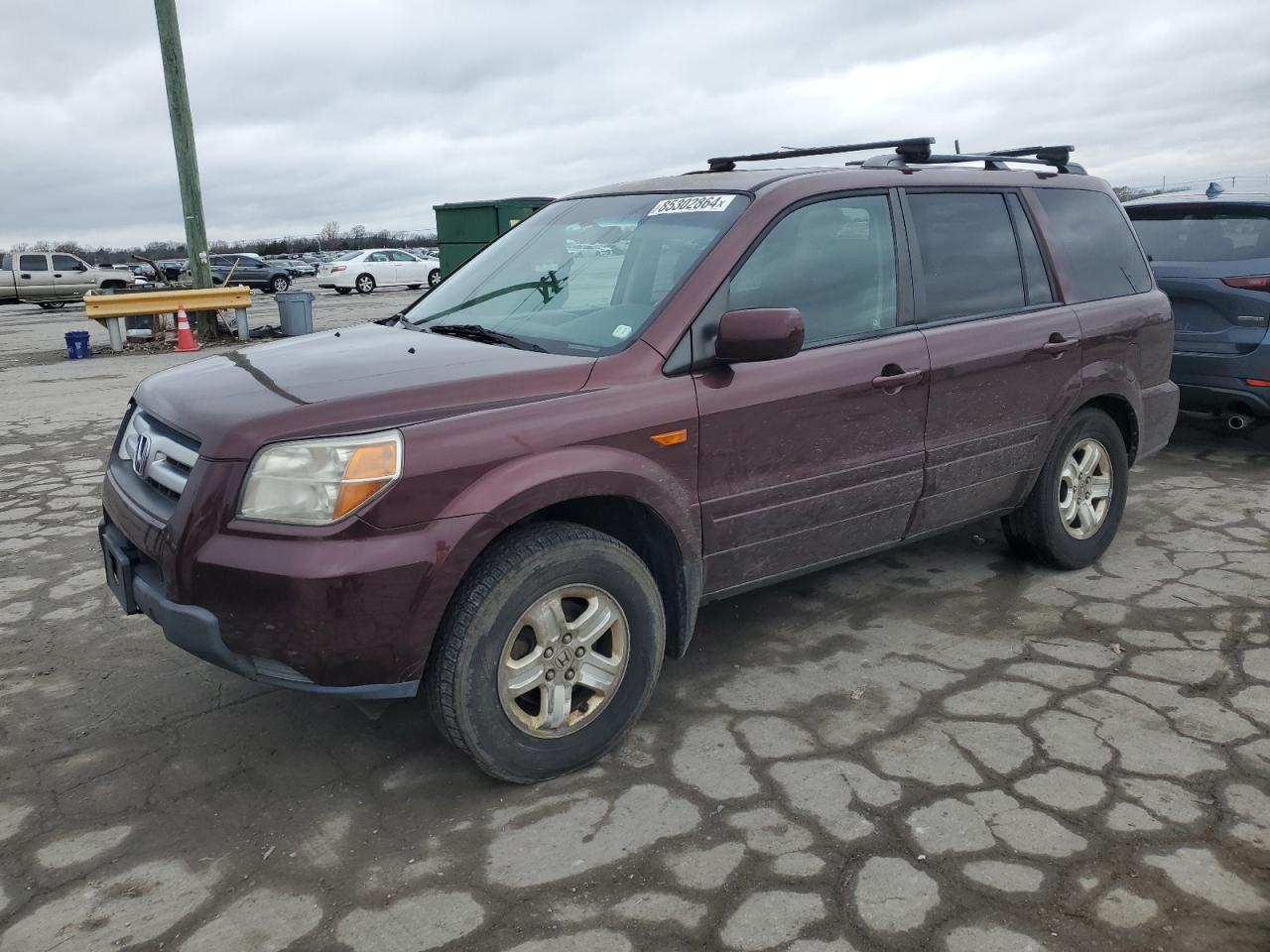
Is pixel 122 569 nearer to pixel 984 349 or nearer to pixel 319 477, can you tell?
pixel 319 477

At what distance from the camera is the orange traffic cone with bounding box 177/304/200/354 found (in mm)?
14578

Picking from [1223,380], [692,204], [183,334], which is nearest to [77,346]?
[183,334]

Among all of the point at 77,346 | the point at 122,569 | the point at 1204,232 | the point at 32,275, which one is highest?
the point at 32,275

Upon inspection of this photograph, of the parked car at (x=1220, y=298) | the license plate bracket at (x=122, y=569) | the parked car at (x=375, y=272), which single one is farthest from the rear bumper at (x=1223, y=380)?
the parked car at (x=375, y=272)

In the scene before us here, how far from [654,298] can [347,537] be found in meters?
1.33

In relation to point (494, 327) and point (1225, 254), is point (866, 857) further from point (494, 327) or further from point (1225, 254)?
point (1225, 254)

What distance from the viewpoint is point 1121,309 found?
466 centimetres

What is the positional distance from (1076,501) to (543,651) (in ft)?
9.72

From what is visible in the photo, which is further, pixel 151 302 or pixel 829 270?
pixel 151 302

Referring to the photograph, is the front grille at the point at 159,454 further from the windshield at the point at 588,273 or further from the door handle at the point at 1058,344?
the door handle at the point at 1058,344

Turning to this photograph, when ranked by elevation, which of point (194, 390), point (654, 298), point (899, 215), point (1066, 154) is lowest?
point (194, 390)

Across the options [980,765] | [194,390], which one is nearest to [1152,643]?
[980,765]

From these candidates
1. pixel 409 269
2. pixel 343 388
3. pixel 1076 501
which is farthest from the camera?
pixel 409 269

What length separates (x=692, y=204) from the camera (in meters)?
3.64
